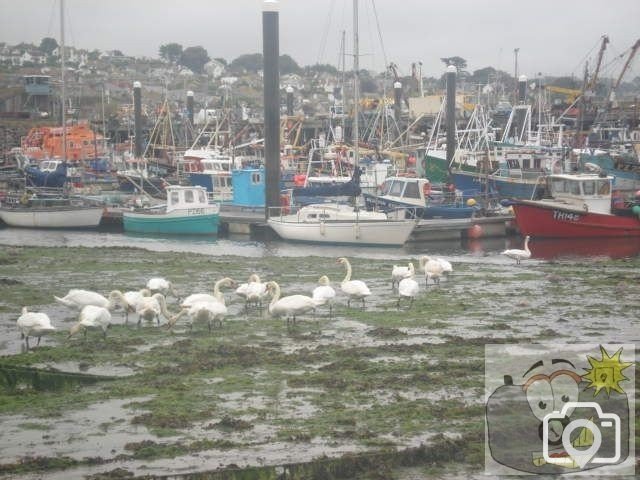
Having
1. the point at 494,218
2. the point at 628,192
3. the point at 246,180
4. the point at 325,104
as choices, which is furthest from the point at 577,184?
the point at 325,104

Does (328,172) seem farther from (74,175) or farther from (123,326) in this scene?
(123,326)

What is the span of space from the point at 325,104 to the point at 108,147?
55791mm

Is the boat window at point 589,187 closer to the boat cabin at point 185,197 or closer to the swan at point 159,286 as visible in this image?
the boat cabin at point 185,197

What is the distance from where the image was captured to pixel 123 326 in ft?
58.3

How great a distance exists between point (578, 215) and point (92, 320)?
95.2 feet

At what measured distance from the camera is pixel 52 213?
45.4 m

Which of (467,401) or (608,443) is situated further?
(467,401)

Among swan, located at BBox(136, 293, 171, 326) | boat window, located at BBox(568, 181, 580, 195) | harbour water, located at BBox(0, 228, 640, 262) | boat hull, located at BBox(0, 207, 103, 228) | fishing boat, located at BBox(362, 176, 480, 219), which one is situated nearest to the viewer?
swan, located at BBox(136, 293, 171, 326)

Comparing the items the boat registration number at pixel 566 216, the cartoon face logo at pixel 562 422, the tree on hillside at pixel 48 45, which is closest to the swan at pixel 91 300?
the cartoon face logo at pixel 562 422

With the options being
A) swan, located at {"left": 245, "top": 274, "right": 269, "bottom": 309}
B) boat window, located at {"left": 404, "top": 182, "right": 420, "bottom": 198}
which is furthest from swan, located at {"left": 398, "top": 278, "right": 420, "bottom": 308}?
boat window, located at {"left": 404, "top": 182, "right": 420, "bottom": 198}

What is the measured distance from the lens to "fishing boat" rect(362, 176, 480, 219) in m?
43.9

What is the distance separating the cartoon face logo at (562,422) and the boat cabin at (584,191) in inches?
1197

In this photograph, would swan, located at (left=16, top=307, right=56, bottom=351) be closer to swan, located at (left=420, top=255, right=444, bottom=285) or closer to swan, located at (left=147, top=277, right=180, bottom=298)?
swan, located at (left=147, top=277, right=180, bottom=298)

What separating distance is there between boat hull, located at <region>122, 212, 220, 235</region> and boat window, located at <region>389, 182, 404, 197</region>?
794cm
